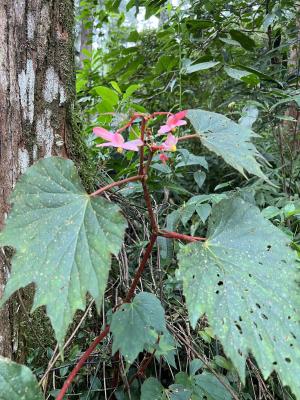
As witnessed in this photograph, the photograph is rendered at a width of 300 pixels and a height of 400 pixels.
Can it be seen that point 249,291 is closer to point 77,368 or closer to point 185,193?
point 77,368

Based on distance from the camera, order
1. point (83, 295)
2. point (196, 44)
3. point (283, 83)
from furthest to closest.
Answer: point (196, 44), point (283, 83), point (83, 295)

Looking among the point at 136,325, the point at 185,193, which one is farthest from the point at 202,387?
the point at 185,193

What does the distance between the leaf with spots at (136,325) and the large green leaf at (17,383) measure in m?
0.18

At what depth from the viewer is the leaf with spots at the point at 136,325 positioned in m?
0.73

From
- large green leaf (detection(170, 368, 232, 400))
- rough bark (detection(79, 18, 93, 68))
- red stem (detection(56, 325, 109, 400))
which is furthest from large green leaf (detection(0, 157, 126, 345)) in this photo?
rough bark (detection(79, 18, 93, 68))

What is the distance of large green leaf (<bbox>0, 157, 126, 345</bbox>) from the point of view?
555 mm

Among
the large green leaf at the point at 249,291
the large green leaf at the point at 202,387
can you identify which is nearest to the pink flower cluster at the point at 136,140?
the large green leaf at the point at 249,291

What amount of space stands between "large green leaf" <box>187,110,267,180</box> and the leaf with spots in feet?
1.15

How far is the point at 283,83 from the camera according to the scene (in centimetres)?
178

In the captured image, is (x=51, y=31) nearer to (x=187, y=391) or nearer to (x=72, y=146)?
(x=72, y=146)

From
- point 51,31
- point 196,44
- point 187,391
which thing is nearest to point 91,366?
point 187,391

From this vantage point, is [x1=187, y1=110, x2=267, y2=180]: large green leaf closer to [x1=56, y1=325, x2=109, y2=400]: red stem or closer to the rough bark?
[x1=56, y1=325, x2=109, y2=400]: red stem

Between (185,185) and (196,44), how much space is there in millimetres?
731

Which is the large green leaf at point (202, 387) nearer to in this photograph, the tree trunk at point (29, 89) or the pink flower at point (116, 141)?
the tree trunk at point (29, 89)
